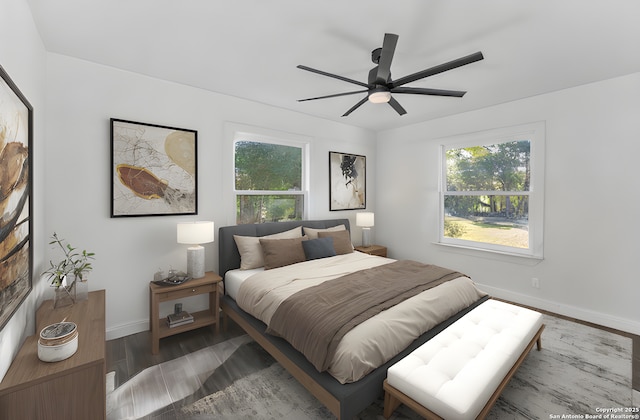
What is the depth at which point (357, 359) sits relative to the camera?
5.52 feet

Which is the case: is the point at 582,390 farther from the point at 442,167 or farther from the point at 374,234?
the point at 374,234

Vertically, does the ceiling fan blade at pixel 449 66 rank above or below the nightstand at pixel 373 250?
above

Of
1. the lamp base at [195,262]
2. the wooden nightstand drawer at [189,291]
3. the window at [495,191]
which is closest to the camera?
the wooden nightstand drawer at [189,291]

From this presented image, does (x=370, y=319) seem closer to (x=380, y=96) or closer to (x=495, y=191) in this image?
(x=380, y=96)

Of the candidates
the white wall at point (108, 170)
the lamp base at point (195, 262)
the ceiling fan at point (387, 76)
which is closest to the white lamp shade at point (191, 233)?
the lamp base at point (195, 262)

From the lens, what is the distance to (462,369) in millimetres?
1642

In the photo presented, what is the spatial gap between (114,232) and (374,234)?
13.2 ft

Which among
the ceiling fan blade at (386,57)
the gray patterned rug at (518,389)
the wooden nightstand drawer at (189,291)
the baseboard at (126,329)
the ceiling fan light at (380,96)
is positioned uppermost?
the ceiling fan blade at (386,57)

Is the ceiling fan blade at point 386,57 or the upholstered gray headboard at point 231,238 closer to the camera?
the ceiling fan blade at point 386,57

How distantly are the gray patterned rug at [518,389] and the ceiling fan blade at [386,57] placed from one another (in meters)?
2.32

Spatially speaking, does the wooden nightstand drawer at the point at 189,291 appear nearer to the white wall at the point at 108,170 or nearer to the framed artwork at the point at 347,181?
the white wall at the point at 108,170

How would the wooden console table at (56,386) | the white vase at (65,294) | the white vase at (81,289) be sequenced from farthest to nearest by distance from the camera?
the white vase at (81,289)
the white vase at (65,294)
the wooden console table at (56,386)

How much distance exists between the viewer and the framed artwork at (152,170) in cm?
277

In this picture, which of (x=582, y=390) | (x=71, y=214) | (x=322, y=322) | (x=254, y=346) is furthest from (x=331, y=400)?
(x=71, y=214)
